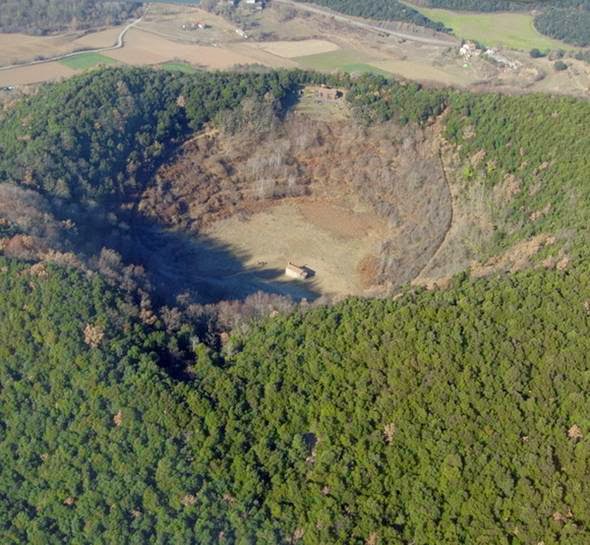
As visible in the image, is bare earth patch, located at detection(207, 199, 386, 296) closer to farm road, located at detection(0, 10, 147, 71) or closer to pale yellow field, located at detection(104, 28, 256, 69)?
pale yellow field, located at detection(104, 28, 256, 69)

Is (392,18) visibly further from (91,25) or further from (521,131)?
(521,131)

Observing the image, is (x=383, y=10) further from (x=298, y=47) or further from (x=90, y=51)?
(x=90, y=51)

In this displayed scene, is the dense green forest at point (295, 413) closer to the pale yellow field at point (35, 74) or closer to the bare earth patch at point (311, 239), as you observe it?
the bare earth patch at point (311, 239)

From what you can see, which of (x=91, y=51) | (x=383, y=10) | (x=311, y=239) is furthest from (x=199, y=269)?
(x=383, y=10)

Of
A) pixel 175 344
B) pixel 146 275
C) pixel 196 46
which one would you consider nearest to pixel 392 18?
pixel 196 46

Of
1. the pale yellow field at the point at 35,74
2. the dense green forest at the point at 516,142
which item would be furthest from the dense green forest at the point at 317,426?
the pale yellow field at the point at 35,74
